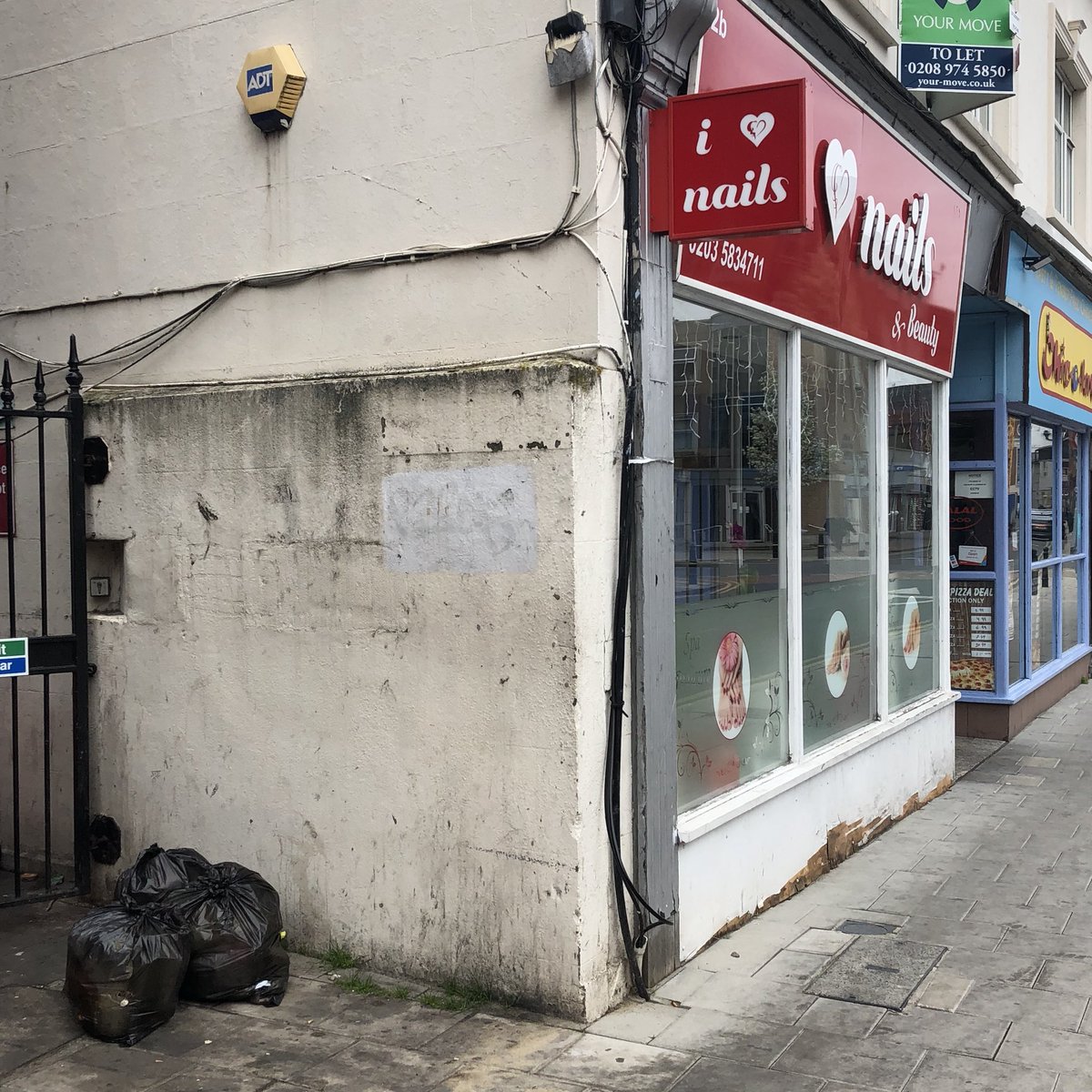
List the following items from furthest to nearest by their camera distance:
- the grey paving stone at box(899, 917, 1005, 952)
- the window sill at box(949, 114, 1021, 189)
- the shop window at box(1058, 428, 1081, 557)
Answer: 1. the shop window at box(1058, 428, 1081, 557)
2. the window sill at box(949, 114, 1021, 189)
3. the grey paving stone at box(899, 917, 1005, 952)

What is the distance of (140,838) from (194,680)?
2.89ft

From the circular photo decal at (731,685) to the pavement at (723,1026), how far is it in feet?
3.22

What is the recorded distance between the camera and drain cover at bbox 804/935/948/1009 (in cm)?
503

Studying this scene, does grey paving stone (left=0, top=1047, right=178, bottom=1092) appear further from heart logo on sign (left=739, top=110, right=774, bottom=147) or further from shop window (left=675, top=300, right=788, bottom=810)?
heart logo on sign (left=739, top=110, right=774, bottom=147)

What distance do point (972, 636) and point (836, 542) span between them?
4.43 metres

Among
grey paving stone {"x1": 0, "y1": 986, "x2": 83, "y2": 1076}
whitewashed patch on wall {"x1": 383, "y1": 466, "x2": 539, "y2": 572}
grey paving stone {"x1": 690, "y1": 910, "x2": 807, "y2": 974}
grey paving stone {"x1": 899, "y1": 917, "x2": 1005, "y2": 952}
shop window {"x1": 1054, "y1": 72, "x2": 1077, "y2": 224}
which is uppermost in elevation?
shop window {"x1": 1054, "y1": 72, "x2": 1077, "y2": 224}

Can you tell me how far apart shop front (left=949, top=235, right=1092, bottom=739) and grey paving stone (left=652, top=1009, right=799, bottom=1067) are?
22.8ft

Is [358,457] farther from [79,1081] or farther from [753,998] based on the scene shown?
[753,998]

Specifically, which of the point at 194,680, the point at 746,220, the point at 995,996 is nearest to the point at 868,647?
the point at 995,996

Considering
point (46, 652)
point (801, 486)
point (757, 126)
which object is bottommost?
point (46, 652)

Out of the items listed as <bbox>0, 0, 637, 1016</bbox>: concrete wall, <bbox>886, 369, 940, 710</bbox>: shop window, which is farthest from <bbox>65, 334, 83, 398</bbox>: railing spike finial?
<bbox>886, 369, 940, 710</bbox>: shop window

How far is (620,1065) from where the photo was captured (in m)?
4.33

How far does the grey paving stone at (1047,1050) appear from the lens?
4.38 metres

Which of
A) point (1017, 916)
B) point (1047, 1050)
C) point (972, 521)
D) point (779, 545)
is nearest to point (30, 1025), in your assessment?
point (1047, 1050)
